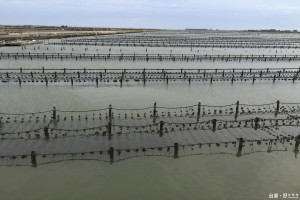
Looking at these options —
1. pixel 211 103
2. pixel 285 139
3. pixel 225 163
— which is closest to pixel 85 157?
pixel 225 163

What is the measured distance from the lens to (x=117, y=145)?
17.9m

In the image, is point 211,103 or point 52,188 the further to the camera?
point 211,103

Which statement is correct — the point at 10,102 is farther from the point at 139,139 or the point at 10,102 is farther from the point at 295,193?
the point at 295,193

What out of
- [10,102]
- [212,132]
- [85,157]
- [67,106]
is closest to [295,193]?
[212,132]

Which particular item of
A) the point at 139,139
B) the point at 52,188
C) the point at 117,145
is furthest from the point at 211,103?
the point at 52,188

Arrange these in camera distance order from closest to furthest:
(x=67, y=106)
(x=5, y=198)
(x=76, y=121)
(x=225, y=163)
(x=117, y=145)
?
(x=5, y=198) → (x=225, y=163) → (x=117, y=145) → (x=76, y=121) → (x=67, y=106)

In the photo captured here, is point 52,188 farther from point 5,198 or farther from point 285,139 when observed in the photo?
point 285,139

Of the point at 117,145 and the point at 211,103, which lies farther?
the point at 211,103

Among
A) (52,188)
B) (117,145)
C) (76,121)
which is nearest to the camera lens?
(52,188)

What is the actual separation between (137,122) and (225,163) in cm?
796

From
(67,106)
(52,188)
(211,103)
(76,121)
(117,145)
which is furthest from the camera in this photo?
(211,103)

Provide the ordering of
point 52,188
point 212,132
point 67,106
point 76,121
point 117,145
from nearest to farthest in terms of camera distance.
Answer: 1. point 52,188
2. point 117,145
3. point 212,132
4. point 76,121
5. point 67,106

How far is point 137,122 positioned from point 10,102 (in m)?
13.2

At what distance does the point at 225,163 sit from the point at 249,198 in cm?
315
